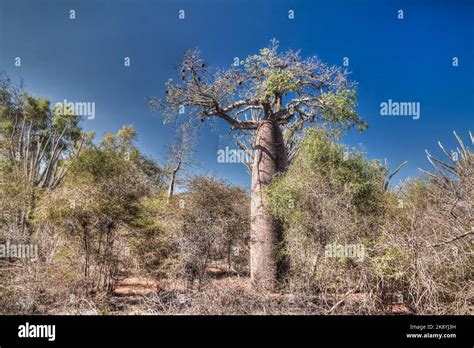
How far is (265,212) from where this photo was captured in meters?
6.82

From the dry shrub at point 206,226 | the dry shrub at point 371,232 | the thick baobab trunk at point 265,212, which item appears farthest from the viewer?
the thick baobab trunk at point 265,212

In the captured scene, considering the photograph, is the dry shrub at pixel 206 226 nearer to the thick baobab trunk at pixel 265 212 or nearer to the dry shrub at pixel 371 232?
the thick baobab trunk at pixel 265 212

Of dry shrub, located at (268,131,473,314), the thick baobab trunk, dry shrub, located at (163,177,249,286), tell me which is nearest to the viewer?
dry shrub, located at (268,131,473,314)

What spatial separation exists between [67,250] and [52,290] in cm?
78

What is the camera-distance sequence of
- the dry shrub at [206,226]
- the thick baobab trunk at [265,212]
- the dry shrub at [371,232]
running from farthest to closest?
1. the thick baobab trunk at [265,212]
2. the dry shrub at [206,226]
3. the dry shrub at [371,232]

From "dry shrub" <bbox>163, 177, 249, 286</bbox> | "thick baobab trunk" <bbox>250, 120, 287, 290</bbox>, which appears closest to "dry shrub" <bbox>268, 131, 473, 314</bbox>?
"thick baobab trunk" <bbox>250, 120, 287, 290</bbox>

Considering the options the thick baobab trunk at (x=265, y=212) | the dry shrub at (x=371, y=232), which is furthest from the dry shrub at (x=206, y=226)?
the dry shrub at (x=371, y=232)

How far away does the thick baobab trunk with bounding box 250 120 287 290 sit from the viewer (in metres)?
6.56

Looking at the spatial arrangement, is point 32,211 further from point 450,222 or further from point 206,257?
point 450,222

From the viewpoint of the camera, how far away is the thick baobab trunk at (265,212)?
21.5ft

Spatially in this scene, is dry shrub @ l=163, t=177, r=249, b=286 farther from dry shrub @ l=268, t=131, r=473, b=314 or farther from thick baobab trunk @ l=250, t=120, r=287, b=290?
dry shrub @ l=268, t=131, r=473, b=314

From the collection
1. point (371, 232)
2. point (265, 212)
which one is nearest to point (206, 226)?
point (265, 212)
